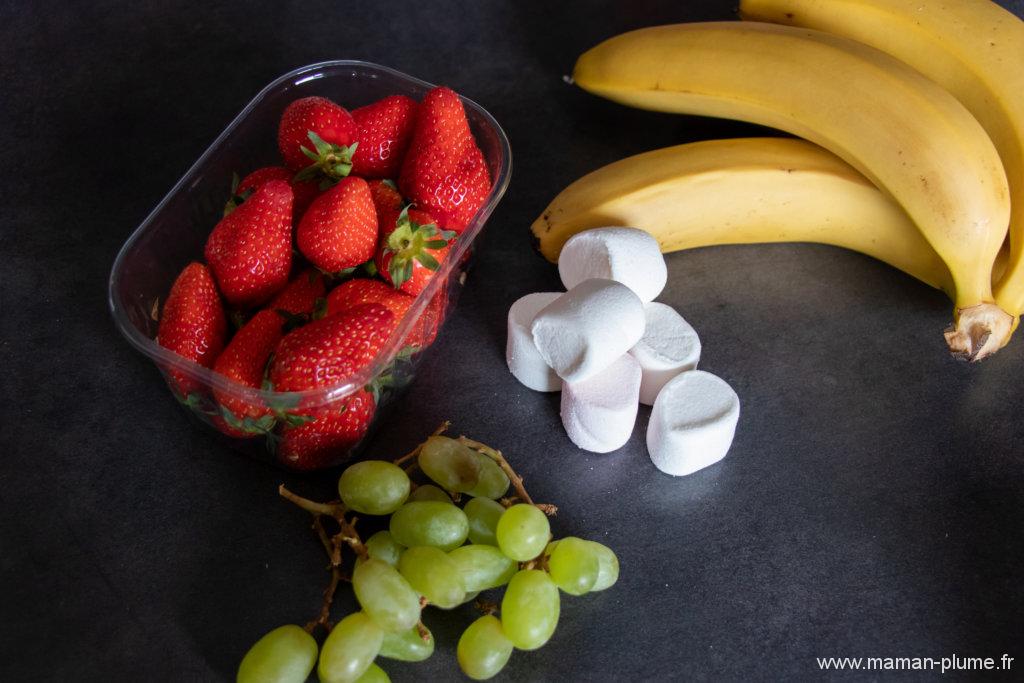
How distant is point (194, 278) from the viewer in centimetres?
92

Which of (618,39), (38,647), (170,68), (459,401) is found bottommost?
(38,647)

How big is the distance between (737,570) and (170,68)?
1.01 meters

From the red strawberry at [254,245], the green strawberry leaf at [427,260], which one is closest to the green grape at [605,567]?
the green strawberry leaf at [427,260]

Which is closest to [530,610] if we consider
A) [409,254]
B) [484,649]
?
[484,649]

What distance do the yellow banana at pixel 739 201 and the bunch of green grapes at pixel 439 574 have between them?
A: 1.18 ft

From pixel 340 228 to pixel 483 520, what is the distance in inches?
A: 12.1

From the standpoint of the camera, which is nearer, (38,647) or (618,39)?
(38,647)

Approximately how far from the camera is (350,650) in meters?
0.76

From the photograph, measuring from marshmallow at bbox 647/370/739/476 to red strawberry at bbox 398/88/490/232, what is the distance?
0.92ft

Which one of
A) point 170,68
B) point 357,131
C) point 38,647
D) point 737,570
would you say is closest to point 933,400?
point 737,570

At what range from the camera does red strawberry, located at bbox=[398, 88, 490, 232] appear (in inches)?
39.0

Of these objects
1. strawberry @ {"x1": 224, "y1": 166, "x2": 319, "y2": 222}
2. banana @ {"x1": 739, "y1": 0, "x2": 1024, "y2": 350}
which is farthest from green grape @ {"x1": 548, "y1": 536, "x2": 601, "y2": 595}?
banana @ {"x1": 739, "y1": 0, "x2": 1024, "y2": 350}

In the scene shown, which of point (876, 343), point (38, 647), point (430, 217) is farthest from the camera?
point (876, 343)

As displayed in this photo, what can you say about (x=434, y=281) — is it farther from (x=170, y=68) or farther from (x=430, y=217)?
(x=170, y=68)
